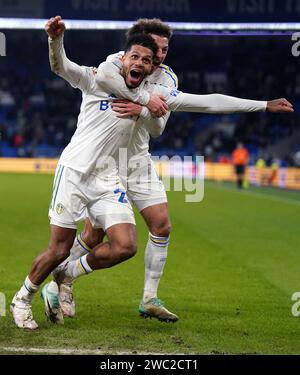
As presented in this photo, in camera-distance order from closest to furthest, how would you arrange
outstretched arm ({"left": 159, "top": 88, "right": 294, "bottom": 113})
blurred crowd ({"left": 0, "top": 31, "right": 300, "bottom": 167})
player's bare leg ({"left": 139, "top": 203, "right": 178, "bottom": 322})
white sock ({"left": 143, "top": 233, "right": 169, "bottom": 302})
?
outstretched arm ({"left": 159, "top": 88, "right": 294, "bottom": 113}) < player's bare leg ({"left": 139, "top": 203, "right": 178, "bottom": 322}) < white sock ({"left": 143, "top": 233, "right": 169, "bottom": 302}) < blurred crowd ({"left": 0, "top": 31, "right": 300, "bottom": 167})

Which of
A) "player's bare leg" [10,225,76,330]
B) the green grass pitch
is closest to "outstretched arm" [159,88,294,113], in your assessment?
"player's bare leg" [10,225,76,330]

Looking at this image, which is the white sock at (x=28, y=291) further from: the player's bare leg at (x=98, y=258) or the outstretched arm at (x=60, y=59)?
the outstretched arm at (x=60, y=59)

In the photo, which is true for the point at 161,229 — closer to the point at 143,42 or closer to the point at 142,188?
the point at 142,188

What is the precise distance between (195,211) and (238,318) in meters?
13.2

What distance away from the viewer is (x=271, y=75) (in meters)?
39.9

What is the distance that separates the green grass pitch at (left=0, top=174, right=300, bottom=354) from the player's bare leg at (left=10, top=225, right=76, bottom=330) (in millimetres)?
125

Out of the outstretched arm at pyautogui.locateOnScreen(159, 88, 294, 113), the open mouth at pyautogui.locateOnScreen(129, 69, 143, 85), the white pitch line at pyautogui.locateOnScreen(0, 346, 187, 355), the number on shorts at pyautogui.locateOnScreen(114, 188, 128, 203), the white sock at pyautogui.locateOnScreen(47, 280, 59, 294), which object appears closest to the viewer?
the white pitch line at pyautogui.locateOnScreen(0, 346, 187, 355)

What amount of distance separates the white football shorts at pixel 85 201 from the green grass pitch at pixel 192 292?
945mm

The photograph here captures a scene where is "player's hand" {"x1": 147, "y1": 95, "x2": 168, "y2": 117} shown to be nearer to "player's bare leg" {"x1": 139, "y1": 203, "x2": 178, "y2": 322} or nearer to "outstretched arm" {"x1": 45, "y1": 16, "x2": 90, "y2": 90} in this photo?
"outstretched arm" {"x1": 45, "y1": 16, "x2": 90, "y2": 90}

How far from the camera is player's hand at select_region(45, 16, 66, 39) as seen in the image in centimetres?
639

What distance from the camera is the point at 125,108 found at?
6.93m

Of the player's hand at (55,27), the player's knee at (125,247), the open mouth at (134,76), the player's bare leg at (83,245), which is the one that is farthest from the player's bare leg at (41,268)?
the player's hand at (55,27)

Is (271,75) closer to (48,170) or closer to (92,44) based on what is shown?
(92,44)

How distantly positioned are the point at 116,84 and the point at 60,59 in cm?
52
